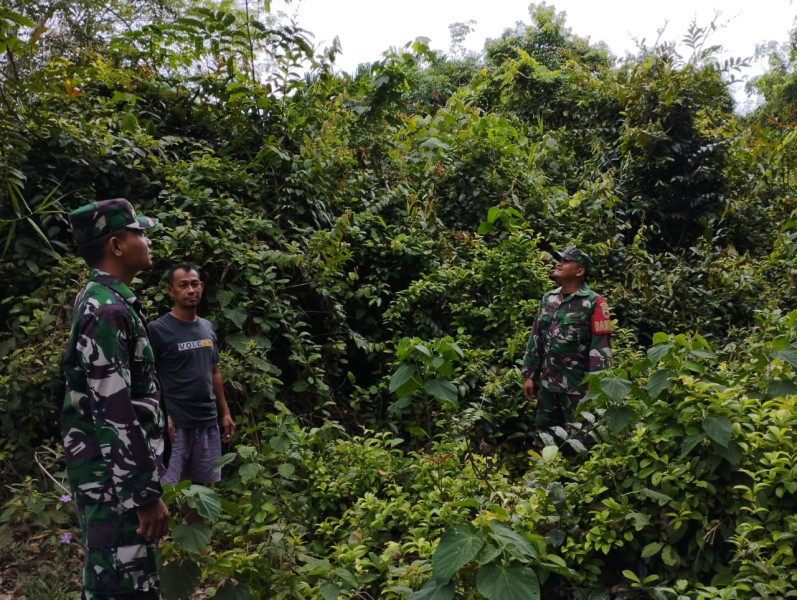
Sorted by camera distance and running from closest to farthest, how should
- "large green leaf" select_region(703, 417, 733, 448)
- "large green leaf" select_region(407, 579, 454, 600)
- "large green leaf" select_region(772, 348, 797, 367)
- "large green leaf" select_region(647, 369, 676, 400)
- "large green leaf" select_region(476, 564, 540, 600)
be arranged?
"large green leaf" select_region(476, 564, 540, 600), "large green leaf" select_region(407, 579, 454, 600), "large green leaf" select_region(703, 417, 733, 448), "large green leaf" select_region(772, 348, 797, 367), "large green leaf" select_region(647, 369, 676, 400)

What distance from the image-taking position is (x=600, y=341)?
4.18 meters

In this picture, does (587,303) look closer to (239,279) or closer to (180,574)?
(239,279)

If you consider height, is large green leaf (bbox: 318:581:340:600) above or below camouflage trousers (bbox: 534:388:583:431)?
below

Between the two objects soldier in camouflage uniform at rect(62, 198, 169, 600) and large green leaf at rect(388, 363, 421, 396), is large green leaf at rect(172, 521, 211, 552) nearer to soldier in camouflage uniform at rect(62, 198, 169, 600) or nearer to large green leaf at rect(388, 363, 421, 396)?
soldier in camouflage uniform at rect(62, 198, 169, 600)

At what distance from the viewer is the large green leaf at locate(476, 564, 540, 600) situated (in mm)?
1847

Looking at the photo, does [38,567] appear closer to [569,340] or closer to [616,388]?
[616,388]

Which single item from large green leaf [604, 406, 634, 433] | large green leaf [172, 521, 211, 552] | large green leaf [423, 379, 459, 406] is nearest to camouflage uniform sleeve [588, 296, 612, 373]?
large green leaf [604, 406, 634, 433]

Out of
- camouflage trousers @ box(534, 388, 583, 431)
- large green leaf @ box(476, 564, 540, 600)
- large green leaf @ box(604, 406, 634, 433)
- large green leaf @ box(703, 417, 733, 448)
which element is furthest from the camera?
camouflage trousers @ box(534, 388, 583, 431)

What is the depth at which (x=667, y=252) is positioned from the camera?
773cm

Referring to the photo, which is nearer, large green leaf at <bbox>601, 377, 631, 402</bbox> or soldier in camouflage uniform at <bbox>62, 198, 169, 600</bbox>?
soldier in camouflage uniform at <bbox>62, 198, 169, 600</bbox>

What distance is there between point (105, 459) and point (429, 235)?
16.1 feet

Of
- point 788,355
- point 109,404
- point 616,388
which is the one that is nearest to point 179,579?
point 109,404

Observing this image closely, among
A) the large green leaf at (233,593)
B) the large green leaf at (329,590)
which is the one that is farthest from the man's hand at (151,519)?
the large green leaf at (329,590)

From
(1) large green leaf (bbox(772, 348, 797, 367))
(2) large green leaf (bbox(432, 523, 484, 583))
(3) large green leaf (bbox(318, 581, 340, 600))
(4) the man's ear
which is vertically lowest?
(3) large green leaf (bbox(318, 581, 340, 600))
